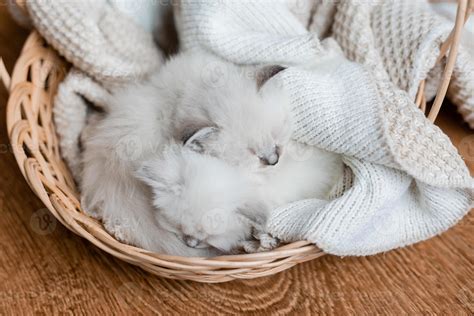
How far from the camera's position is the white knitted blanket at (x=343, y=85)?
1015 millimetres

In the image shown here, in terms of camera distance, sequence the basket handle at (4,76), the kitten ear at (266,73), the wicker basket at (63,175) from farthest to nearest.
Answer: the basket handle at (4,76) → the kitten ear at (266,73) → the wicker basket at (63,175)

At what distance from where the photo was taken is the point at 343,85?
1.12 metres

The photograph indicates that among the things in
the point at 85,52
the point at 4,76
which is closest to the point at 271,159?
the point at 85,52

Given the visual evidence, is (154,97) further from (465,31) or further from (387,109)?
(465,31)

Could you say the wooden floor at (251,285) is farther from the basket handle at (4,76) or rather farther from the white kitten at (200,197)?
the basket handle at (4,76)

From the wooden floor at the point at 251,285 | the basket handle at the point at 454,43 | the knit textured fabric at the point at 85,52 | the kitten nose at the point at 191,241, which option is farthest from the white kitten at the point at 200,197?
the basket handle at the point at 454,43

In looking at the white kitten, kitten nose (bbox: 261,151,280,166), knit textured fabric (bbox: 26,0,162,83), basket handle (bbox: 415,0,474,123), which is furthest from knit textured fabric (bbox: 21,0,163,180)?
basket handle (bbox: 415,0,474,123)

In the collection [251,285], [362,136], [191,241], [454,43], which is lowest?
[251,285]

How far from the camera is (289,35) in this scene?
1.27 m

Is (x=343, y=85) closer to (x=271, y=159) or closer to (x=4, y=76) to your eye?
(x=271, y=159)

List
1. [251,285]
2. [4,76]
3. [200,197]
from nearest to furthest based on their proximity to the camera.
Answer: [200,197] < [251,285] < [4,76]

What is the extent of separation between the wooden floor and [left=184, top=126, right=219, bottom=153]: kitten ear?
1.02 feet

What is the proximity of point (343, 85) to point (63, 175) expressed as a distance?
2.26 feet

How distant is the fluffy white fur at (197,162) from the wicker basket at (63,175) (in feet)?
0.20
